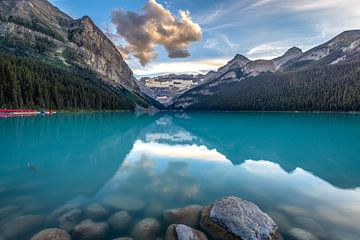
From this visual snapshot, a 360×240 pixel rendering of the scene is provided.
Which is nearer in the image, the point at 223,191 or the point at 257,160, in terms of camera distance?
the point at 223,191

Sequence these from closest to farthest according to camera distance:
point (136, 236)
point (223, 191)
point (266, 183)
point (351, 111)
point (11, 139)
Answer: point (136, 236), point (223, 191), point (266, 183), point (11, 139), point (351, 111)

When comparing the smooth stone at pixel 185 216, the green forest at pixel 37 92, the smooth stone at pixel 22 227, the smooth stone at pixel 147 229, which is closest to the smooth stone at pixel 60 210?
the smooth stone at pixel 22 227

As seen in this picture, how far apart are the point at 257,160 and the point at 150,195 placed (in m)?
19.7

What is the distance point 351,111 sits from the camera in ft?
535

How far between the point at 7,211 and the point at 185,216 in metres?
10.3

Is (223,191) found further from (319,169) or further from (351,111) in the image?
(351,111)

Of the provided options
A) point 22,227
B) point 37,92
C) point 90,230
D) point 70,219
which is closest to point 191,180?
point 70,219

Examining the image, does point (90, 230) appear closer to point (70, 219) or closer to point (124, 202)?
point (70, 219)

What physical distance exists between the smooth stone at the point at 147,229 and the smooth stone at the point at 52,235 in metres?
3.09

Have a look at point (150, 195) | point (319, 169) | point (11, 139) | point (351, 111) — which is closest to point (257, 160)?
point (319, 169)

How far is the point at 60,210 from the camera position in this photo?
1465 cm

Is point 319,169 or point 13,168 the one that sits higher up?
point 13,168

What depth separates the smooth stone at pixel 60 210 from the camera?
13.7 metres

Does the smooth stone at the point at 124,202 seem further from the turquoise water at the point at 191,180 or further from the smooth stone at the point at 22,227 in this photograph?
the smooth stone at the point at 22,227
